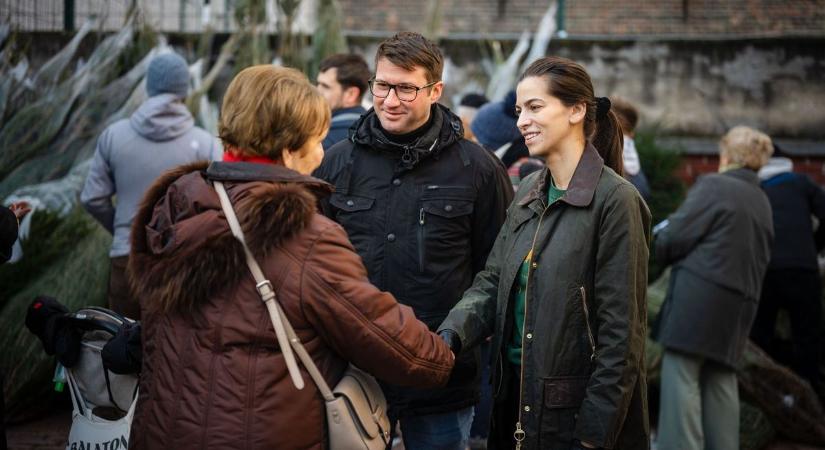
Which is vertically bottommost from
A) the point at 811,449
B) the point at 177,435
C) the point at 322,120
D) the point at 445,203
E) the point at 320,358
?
the point at 811,449

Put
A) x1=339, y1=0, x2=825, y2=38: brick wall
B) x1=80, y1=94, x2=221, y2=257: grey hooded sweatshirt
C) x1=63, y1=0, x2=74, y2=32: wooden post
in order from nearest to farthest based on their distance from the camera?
x1=80, y1=94, x2=221, y2=257: grey hooded sweatshirt → x1=63, y1=0, x2=74, y2=32: wooden post → x1=339, y1=0, x2=825, y2=38: brick wall

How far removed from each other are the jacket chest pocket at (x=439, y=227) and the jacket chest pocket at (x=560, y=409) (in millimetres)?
810

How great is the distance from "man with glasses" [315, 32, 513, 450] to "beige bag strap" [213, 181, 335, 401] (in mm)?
1031

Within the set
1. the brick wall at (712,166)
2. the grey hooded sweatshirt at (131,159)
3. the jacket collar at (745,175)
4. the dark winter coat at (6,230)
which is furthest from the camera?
the brick wall at (712,166)

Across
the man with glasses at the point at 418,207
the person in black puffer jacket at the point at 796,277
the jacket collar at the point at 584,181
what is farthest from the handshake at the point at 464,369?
the person in black puffer jacket at the point at 796,277

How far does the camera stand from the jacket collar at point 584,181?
3059 mm

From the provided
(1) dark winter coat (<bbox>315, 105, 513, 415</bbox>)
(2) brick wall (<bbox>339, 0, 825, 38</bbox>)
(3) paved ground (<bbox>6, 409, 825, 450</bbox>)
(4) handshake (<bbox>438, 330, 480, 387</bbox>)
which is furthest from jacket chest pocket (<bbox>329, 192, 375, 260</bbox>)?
(2) brick wall (<bbox>339, 0, 825, 38</bbox>)

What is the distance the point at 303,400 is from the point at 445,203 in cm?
123

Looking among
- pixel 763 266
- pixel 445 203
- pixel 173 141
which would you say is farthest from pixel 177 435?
pixel 763 266

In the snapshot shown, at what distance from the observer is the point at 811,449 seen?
6.43m

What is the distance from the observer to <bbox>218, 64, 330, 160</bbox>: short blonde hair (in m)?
2.77

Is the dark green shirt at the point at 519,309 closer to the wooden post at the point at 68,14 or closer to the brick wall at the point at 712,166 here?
the brick wall at the point at 712,166

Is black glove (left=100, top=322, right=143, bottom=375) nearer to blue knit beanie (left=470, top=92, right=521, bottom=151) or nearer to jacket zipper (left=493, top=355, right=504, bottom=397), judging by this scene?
jacket zipper (left=493, top=355, right=504, bottom=397)

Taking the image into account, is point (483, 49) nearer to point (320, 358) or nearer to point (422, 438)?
point (422, 438)
